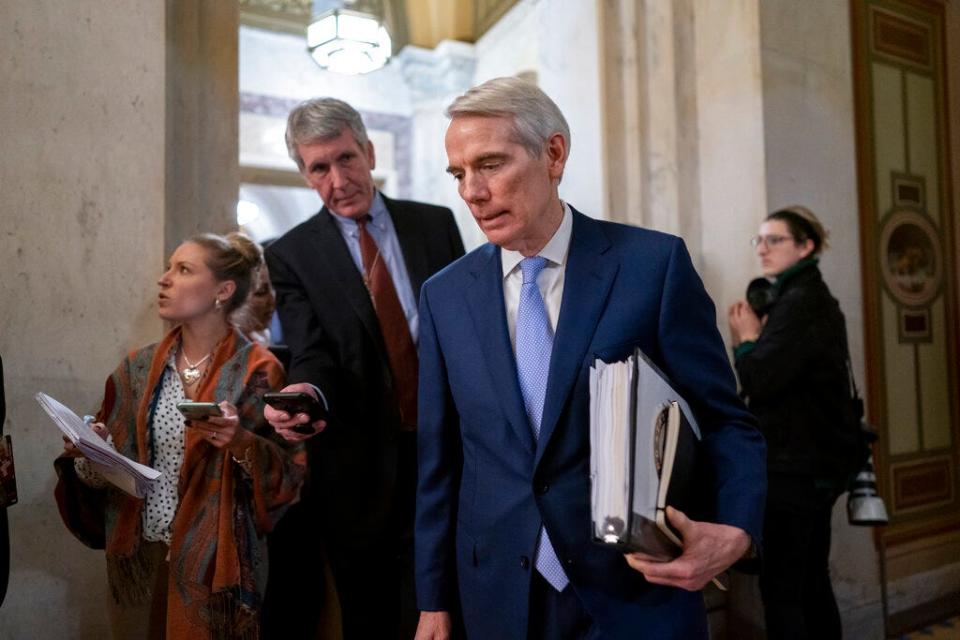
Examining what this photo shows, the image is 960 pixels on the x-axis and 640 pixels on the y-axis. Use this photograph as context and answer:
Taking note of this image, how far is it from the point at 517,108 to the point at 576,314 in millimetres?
419

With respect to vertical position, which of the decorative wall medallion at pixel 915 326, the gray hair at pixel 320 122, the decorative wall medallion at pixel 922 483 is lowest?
the decorative wall medallion at pixel 922 483

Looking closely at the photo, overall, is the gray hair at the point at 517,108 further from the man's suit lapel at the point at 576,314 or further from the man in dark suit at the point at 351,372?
the man in dark suit at the point at 351,372

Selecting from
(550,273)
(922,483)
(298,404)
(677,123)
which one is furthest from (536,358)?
(922,483)

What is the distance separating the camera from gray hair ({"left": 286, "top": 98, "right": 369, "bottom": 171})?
2.23 meters

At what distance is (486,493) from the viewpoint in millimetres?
1505

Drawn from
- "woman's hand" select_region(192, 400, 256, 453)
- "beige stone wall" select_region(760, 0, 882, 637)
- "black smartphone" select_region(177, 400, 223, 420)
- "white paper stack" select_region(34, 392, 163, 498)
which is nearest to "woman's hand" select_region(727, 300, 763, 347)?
"beige stone wall" select_region(760, 0, 882, 637)

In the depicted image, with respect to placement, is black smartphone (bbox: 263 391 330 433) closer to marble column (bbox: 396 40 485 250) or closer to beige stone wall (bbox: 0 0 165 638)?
beige stone wall (bbox: 0 0 165 638)

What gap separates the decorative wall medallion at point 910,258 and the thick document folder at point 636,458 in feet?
10.9

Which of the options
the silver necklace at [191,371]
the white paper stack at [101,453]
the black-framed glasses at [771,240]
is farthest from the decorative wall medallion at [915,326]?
the white paper stack at [101,453]

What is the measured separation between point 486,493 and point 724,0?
3085mm

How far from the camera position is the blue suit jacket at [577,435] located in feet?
4.55

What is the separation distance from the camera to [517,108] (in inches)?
56.6

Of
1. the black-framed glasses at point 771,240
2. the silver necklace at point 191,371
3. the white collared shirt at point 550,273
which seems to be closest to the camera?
the white collared shirt at point 550,273

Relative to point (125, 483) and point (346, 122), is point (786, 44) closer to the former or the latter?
point (346, 122)
